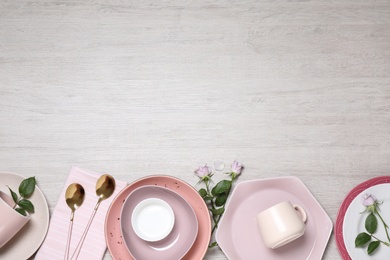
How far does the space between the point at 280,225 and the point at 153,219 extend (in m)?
0.25

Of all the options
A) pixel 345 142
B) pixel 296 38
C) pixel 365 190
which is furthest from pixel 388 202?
pixel 296 38

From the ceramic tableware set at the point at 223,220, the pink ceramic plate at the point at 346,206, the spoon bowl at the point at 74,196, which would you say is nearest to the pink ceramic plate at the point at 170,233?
the ceramic tableware set at the point at 223,220

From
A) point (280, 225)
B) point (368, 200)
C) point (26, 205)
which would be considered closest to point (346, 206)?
point (368, 200)

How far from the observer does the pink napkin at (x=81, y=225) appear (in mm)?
894

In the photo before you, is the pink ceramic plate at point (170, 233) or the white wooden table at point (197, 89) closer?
the pink ceramic plate at point (170, 233)

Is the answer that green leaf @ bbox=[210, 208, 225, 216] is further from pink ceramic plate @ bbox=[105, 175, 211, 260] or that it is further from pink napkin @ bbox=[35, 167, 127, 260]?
pink napkin @ bbox=[35, 167, 127, 260]

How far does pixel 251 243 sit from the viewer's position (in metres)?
0.89

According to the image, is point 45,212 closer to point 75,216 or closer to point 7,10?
point 75,216

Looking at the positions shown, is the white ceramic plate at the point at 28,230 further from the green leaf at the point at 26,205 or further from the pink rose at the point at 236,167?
the pink rose at the point at 236,167

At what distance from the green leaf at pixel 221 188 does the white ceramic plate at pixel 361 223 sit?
0.81 ft

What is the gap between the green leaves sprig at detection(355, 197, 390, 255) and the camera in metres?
0.87

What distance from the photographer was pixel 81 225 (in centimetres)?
91

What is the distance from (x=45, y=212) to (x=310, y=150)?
59cm

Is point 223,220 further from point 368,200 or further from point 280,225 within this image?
point 368,200
